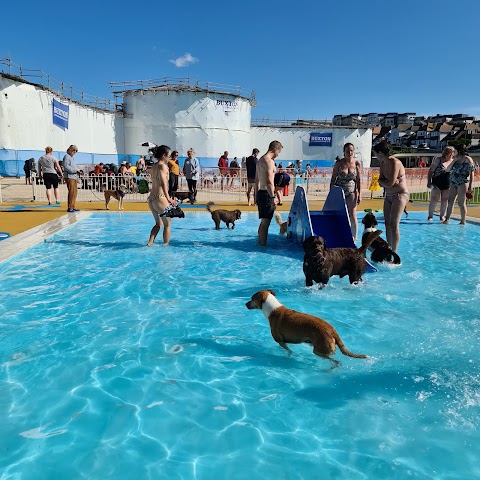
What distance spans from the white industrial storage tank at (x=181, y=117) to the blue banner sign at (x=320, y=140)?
9636 mm

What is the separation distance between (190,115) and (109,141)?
7653 mm

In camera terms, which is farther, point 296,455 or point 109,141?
point 109,141

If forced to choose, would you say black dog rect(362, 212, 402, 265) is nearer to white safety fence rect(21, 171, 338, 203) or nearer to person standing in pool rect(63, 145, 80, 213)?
person standing in pool rect(63, 145, 80, 213)

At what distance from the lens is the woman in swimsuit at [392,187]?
669cm

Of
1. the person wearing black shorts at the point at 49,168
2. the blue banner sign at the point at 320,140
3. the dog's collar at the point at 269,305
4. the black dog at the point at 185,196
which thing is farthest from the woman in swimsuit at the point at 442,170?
the blue banner sign at the point at 320,140

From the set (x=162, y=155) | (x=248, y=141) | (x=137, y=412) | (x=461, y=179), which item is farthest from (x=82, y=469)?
(x=248, y=141)

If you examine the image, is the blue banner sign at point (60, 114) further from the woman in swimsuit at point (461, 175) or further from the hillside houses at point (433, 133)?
the hillside houses at point (433, 133)

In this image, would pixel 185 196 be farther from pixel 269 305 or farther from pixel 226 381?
pixel 226 381

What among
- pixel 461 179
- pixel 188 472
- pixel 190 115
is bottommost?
pixel 188 472

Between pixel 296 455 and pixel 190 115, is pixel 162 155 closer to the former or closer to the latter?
pixel 296 455

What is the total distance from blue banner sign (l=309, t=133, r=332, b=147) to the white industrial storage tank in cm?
964

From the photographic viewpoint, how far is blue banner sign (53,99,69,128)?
3061 centimetres

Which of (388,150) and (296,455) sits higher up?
(388,150)

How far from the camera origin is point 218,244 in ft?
28.6
